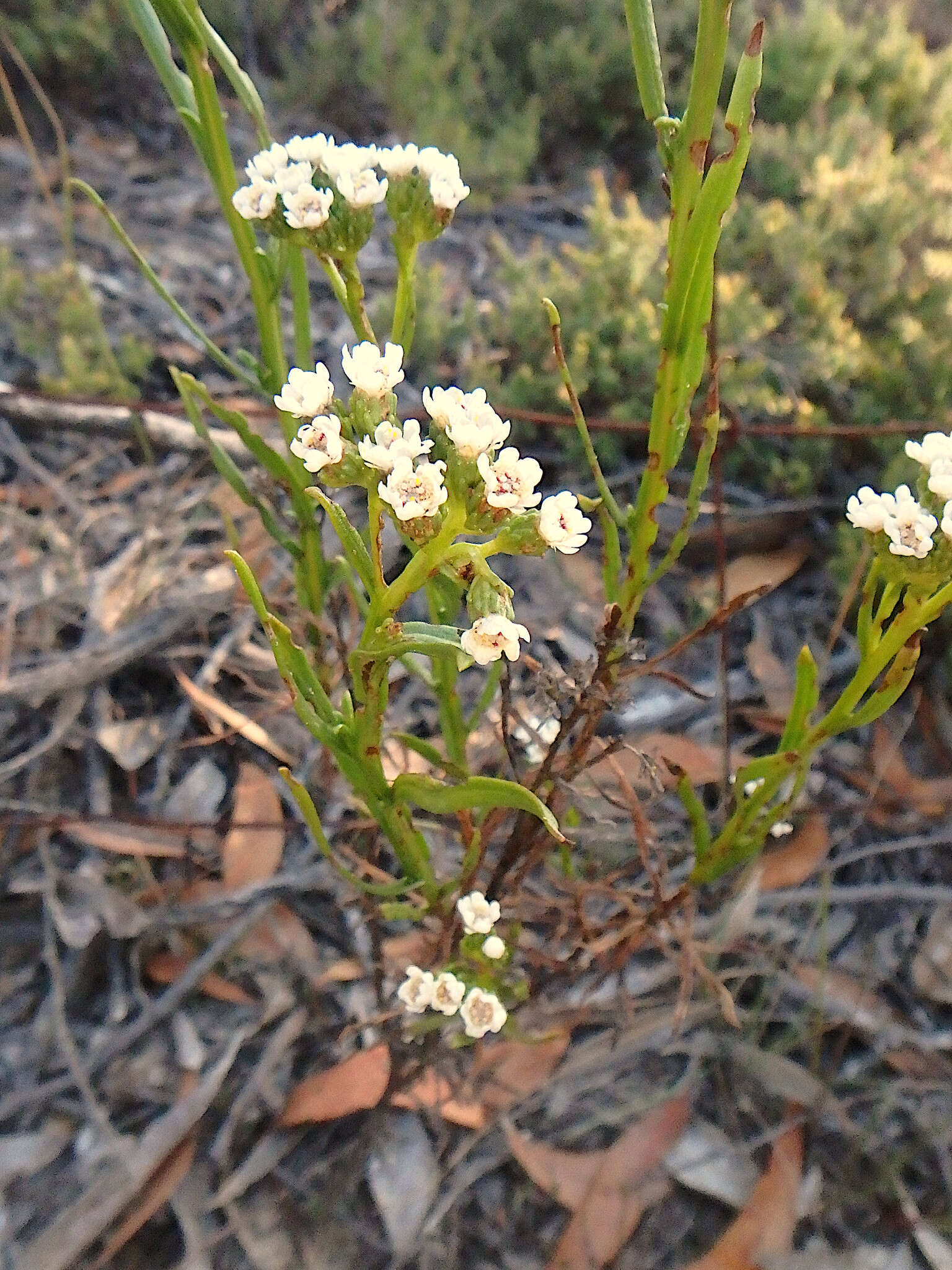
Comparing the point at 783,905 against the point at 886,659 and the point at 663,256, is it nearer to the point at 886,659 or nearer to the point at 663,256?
the point at 886,659

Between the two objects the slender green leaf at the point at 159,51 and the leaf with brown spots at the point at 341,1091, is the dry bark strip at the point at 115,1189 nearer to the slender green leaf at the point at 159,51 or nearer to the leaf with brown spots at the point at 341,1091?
the leaf with brown spots at the point at 341,1091

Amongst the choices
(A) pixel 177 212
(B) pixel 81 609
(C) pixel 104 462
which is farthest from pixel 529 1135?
(A) pixel 177 212

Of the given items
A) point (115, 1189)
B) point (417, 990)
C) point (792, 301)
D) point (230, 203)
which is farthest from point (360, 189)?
point (792, 301)

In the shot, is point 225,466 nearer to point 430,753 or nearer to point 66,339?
point 430,753

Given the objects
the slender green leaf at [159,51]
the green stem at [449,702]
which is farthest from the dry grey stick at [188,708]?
the slender green leaf at [159,51]

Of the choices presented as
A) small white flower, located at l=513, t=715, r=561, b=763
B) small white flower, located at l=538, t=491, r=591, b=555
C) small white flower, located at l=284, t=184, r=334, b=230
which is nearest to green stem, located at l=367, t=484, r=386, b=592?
small white flower, located at l=538, t=491, r=591, b=555
